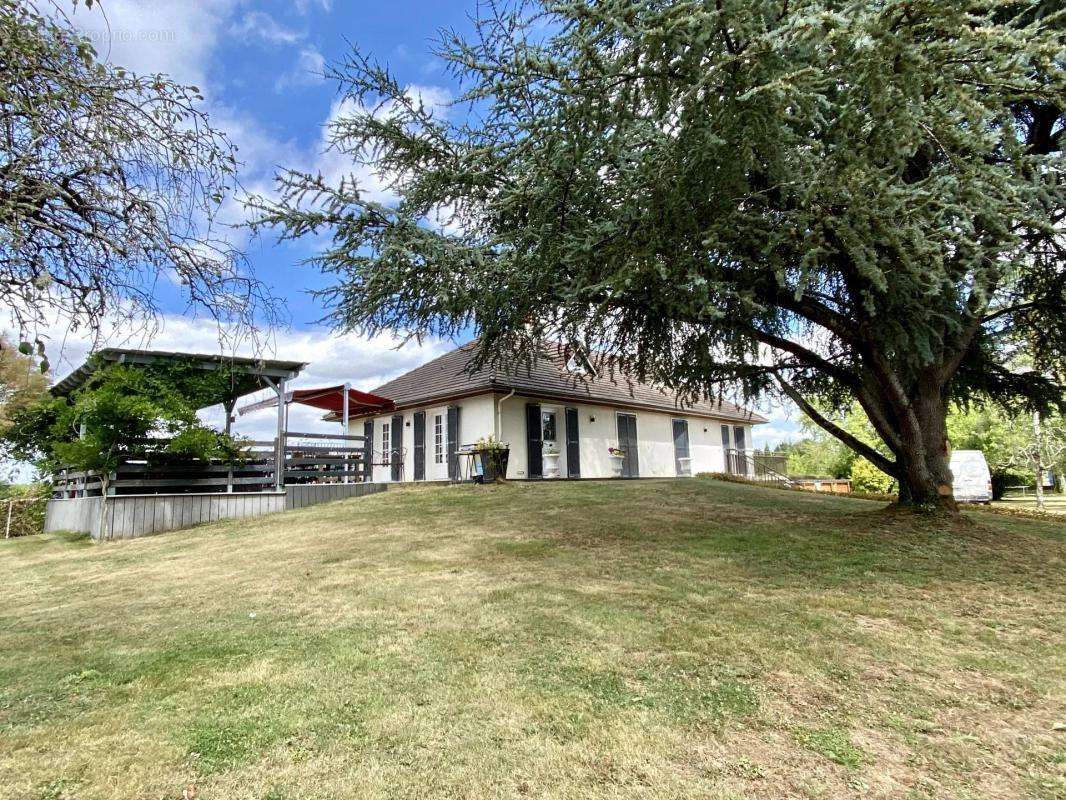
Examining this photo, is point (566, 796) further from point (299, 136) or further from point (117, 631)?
point (299, 136)

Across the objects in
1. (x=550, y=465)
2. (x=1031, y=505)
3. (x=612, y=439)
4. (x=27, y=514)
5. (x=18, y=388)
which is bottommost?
(x=1031, y=505)

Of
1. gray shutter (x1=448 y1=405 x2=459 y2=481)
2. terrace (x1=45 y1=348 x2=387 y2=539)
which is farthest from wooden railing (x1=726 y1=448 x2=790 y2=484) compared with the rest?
terrace (x1=45 y1=348 x2=387 y2=539)

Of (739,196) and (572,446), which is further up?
(739,196)

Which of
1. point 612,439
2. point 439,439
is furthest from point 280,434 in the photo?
point 612,439

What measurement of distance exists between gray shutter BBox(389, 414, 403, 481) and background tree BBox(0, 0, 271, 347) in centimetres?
1510

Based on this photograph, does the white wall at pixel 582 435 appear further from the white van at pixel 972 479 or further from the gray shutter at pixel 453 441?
the white van at pixel 972 479

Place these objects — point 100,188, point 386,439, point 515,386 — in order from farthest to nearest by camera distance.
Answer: point 386,439, point 515,386, point 100,188

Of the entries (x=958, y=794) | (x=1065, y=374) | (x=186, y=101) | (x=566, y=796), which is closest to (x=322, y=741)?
(x=566, y=796)

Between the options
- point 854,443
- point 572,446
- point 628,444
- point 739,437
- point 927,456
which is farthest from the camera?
point 739,437

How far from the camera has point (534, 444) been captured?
1673 centimetres

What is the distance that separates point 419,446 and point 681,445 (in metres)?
10.1

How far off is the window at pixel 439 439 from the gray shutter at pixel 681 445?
9188mm

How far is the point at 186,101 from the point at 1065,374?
483 inches

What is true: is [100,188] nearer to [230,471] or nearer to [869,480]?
[230,471]
